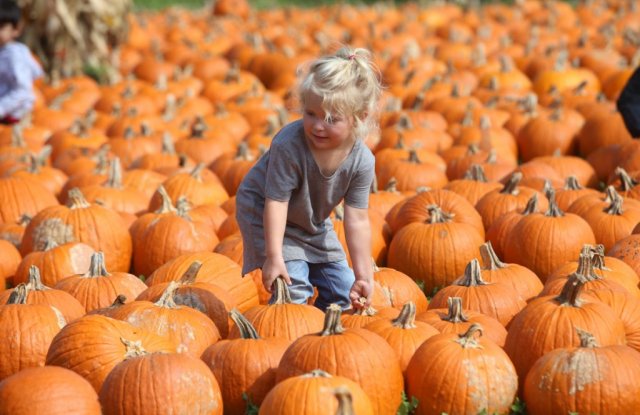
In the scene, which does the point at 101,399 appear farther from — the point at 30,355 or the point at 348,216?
the point at 348,216

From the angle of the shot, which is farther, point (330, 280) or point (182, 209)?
point (182, 209)

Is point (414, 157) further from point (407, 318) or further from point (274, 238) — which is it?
point (407, 318)

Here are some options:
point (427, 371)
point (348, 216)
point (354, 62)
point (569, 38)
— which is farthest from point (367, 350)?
point (569, 38)

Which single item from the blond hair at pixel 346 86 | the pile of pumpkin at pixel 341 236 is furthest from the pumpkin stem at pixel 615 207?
the blond hair at pixel 346 86

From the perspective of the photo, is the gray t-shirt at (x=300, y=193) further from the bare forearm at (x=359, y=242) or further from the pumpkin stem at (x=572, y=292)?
the pumpkin stem at (x=572, y=292)

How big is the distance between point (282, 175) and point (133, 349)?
100 cm

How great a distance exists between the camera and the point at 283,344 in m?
4.14

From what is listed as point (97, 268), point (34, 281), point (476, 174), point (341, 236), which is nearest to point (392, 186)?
point (476, 174)

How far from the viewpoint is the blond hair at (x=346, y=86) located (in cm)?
425

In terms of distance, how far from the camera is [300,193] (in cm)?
465

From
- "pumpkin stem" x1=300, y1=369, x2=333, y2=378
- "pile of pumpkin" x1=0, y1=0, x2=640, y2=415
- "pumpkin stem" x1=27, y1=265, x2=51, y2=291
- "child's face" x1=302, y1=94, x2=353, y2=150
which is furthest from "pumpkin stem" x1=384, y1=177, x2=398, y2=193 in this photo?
Answer: "pumpkin stem" x1=300, y1=369, x2=333, y2=378

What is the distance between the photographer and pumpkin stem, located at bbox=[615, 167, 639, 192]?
21.5 ft

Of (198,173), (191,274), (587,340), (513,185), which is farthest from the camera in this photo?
(198,173)

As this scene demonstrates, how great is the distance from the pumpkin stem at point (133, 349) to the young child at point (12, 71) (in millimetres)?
5838
